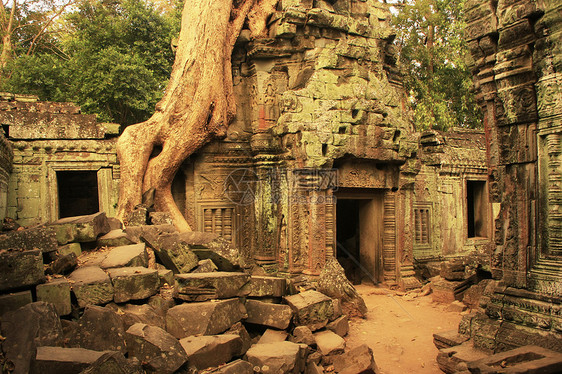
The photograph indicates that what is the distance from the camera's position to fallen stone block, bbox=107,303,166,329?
13.3 ft

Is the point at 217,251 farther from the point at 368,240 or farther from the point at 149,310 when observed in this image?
the point at 368,240

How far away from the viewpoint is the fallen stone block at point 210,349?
387cm

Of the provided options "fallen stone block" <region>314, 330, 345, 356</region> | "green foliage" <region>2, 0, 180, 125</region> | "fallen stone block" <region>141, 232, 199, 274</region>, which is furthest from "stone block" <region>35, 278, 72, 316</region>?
"green foliage" <region>2, 0, 180, 125</region>

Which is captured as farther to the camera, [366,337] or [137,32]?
[137,32]

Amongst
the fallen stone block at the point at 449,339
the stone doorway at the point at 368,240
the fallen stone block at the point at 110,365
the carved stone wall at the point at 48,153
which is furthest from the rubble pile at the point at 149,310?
the stone doorway at the point at 368,240

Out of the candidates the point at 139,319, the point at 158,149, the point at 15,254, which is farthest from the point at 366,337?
the point at 158,149

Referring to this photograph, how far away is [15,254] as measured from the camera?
149 inches

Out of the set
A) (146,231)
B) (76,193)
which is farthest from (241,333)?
(76,193)

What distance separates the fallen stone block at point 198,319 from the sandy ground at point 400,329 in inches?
89.9

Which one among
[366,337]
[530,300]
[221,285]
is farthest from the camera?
[366,337]

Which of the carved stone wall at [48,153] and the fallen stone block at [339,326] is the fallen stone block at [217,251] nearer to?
the fallen stone block at [339,326]

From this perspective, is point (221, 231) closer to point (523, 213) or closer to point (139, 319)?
point (139, 319)

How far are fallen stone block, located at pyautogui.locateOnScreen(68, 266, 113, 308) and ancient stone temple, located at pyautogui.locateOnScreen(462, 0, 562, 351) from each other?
4.06 metres

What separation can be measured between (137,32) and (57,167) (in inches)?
240
